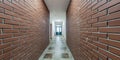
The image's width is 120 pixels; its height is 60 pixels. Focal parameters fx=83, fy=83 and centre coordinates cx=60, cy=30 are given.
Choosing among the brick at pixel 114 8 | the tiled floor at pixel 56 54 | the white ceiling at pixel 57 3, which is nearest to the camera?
the brick at pixel 114 8

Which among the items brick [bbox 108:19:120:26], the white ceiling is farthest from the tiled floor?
brick [bbox 108:19:120:26]

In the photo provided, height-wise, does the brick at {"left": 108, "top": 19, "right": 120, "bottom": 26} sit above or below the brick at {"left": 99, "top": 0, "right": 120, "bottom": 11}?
below

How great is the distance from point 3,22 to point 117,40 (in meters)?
1.40

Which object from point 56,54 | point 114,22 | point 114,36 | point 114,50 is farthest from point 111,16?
point 56,54

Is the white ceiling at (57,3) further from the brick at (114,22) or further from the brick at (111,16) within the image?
the brick at (114,22)

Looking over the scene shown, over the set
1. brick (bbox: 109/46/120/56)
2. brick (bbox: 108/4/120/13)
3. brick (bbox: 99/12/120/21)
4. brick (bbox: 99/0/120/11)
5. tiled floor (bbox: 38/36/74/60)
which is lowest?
tiled floor (bbox: 38/36/74/60)

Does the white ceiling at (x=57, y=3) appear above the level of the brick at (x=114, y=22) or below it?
above

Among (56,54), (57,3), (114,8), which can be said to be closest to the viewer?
(114,8)

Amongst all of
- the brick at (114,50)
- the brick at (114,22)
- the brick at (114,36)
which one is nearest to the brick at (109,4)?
the brick at (114,22)

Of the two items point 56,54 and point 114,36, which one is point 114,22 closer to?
point 114,36

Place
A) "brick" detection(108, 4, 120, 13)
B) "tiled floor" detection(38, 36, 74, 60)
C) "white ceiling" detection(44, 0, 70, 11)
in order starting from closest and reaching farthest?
"brick" detection(108, 4, 120, 13)
"tiled floor" detection(38, 36, 74, 60)
"white ceiling" detection(44, 0, 70, 11)

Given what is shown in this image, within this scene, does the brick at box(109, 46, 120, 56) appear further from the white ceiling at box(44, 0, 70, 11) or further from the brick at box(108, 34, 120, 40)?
the white ceiling at box(44, 0, 70, 11)

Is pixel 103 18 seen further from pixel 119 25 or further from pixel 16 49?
pixel 16 49

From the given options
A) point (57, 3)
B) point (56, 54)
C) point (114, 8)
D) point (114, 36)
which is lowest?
point (56, 54)
